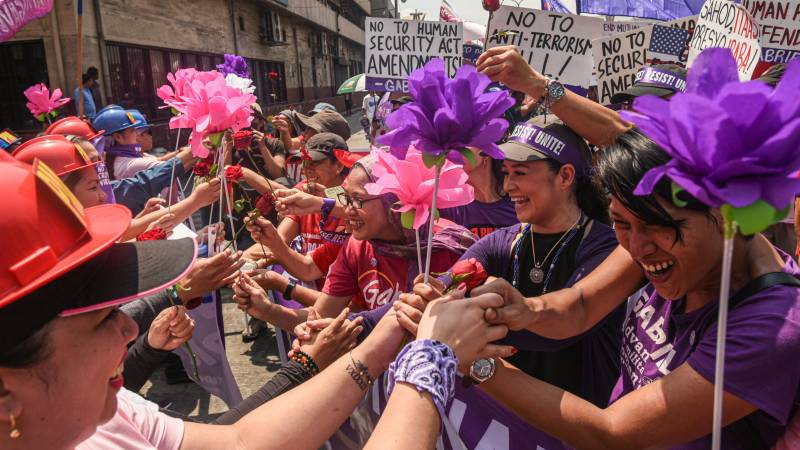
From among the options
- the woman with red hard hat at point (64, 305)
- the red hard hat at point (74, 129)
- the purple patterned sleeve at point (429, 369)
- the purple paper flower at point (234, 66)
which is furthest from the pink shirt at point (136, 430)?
the purple paper flower at point (234, 66)

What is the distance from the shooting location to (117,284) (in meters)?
1.07

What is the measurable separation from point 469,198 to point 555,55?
217 centimetres

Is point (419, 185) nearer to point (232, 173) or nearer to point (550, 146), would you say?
point (550, 146)

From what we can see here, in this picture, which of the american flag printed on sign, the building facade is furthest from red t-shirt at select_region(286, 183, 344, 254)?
the building facade

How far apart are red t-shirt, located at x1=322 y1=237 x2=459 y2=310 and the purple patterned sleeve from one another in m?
1.14

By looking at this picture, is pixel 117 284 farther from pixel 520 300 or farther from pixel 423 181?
pixel 520 300

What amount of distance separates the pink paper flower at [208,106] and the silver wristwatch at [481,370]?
208 centimetres

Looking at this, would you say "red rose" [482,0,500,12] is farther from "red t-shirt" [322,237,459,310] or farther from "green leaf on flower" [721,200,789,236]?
"green leaf on flower" [721,200,789,236]

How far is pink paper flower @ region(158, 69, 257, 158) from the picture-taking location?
9.72 feet

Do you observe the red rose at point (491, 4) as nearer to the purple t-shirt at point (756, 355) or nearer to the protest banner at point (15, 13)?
the purple t-shirt at point (756, 355)

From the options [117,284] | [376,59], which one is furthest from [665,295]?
[376,59]

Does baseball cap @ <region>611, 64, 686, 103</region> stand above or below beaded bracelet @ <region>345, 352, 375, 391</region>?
above

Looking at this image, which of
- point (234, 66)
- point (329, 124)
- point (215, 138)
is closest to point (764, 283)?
point (215, 138)

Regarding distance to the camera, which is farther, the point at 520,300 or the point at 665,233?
the point at 520,300
